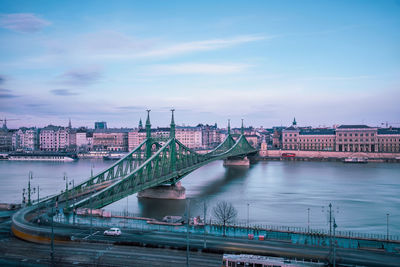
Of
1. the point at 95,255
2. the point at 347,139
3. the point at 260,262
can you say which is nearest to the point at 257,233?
the point at 260,262

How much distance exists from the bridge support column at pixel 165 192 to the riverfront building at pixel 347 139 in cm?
6839

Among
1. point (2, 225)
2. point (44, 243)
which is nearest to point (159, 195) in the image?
point (2, 225)

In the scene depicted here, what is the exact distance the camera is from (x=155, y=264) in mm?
16797

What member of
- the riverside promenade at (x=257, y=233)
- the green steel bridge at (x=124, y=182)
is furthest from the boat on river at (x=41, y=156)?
the riverside promenade at (x=257, y=233)

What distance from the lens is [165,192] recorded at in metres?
38.8

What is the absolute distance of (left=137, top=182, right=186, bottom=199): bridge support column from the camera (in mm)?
38562

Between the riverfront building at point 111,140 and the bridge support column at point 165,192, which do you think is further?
the riverfront building at point 111,140

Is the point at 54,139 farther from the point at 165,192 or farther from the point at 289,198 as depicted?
the point at 289,198

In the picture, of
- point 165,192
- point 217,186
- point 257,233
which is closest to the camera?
point 257,233

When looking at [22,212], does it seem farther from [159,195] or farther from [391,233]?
[391,233]

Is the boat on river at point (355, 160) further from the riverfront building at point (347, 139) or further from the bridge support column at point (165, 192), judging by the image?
the bridge support column at point (165, 192)

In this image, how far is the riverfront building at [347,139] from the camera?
96500mm

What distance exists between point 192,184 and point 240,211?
18.2 meters

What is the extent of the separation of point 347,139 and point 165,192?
234ft
